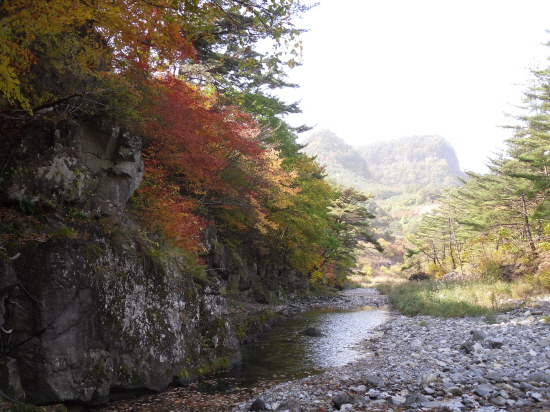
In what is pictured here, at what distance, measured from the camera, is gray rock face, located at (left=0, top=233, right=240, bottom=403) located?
6.20 metres

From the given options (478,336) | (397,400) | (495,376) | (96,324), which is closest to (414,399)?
(397,400)

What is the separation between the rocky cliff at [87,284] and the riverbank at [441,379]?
250cm

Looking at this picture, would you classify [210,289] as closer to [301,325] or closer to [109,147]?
[109,147]

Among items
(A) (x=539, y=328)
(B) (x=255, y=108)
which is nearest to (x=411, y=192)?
(B) (x=255, y=108)

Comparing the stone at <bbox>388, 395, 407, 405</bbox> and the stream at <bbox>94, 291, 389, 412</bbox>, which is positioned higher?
the stone at <bbox>388, 395, 407, 405</bbox>

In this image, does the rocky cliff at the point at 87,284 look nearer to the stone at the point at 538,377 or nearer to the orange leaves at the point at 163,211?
the orange leaves at the point at 163,211

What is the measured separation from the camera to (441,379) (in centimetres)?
696

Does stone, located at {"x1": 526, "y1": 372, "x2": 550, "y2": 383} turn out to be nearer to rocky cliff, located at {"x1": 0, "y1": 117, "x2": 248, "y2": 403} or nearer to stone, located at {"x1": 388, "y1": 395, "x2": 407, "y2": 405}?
stone, located at {"x1": 388, "y1": 395, "x2": 407, "y2": 405}

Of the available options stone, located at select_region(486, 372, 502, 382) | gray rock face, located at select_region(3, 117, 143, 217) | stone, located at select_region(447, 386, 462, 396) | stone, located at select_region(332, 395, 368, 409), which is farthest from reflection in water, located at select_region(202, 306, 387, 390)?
gray rock face, located at select_region(3, 117, 143, 217)

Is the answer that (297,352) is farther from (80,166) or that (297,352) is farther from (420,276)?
(420,276)

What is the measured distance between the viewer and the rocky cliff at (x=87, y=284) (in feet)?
20.5

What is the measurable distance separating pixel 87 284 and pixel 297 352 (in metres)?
6.97

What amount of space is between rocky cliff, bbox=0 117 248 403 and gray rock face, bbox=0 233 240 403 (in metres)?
0.02

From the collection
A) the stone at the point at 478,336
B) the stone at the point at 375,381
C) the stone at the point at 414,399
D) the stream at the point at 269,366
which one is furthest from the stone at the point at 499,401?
the stone at the point at 478,336
